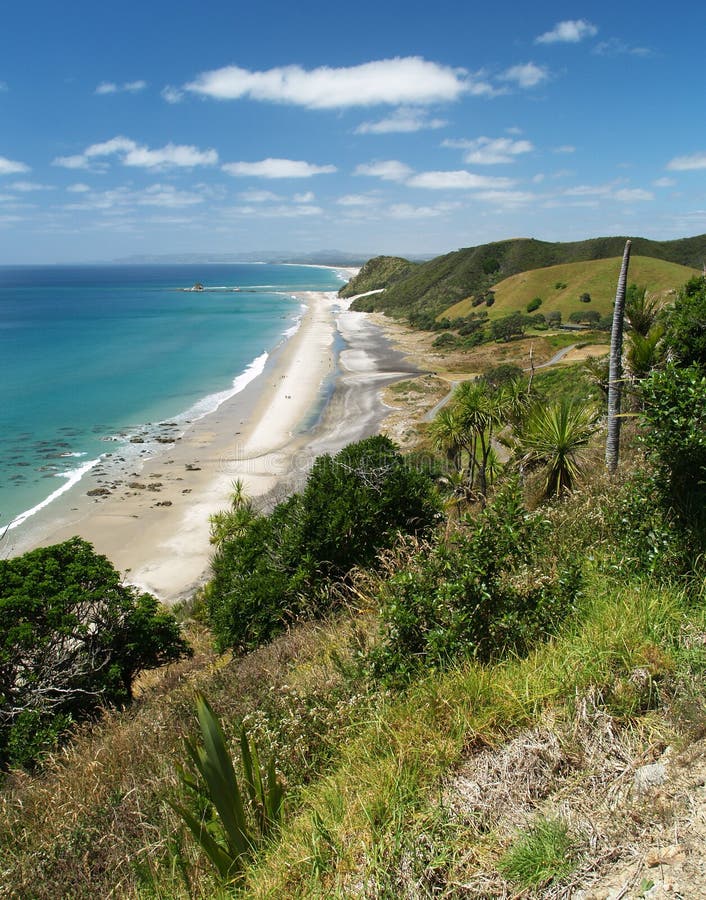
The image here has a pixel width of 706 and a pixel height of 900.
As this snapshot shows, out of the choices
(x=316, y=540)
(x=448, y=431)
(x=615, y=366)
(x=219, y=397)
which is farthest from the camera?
(x=219, y=397)

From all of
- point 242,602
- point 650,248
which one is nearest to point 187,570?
point 242,602

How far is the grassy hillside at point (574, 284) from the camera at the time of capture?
2813 inches

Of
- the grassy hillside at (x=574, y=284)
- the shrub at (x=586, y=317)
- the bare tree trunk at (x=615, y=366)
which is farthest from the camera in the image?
the grassy hillside at (x=574, y=284)

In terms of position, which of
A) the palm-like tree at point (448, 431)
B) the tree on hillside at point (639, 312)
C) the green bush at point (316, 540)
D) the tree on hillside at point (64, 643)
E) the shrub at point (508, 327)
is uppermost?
the shrub at point (508, 327)

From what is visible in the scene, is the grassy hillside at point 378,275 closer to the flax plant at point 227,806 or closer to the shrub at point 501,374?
the shrub at point 501,374

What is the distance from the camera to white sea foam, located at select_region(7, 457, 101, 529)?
935 inches

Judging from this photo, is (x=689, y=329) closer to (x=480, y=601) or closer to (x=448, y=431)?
(x=448, y=431)

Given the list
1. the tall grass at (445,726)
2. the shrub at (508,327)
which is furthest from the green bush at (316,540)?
the shrub at (508,327)

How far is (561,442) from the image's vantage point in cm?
1147

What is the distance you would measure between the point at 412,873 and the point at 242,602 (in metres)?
7.58

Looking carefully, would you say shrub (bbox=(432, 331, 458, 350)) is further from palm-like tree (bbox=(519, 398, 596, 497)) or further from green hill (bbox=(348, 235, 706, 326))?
palm-like tree (bbox=(519, 398, 596, 497))

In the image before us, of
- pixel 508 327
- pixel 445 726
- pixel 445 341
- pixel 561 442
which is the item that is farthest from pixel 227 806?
pixel 445 341

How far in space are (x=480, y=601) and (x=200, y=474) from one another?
2593cm

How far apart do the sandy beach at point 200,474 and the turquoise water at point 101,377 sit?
2085 mm
